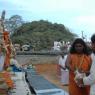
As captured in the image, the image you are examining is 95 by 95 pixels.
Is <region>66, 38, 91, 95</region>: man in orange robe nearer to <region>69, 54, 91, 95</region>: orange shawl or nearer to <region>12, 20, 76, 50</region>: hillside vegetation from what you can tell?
<region>69, 54, 91, 95</region>: orange shawl

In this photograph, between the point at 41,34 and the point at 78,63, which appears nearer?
the point at 78,63

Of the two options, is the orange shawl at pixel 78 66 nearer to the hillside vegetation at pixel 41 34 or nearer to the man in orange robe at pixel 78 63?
the man in orange robe at pixel 78 63

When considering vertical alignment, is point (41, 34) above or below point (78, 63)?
above

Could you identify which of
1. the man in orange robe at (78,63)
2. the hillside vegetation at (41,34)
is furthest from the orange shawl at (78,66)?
the hillside vegetation at (41,34)

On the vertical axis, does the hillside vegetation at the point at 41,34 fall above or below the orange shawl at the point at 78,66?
above

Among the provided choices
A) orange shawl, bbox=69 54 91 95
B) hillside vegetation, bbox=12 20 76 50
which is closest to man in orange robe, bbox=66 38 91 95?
orange shawl, bbox=69 54 91 95

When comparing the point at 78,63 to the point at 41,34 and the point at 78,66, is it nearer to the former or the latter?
the point at 78,66

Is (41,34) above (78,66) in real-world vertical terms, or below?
above

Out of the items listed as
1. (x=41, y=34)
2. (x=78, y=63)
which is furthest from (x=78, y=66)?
(x=41, y=34)

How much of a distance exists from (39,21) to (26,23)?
2.44 m

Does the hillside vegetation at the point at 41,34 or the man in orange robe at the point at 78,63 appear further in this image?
the hillside vegetation at the point at 41,34

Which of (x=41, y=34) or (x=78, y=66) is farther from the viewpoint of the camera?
(x=41, y=34)

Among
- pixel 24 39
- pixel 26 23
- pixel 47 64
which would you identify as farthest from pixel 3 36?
pixel 26 23

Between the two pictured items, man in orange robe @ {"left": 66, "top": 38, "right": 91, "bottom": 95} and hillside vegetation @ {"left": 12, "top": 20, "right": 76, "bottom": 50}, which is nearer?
man in orange robe @ {"left": 66, "top": 38, "right": 91, "bottom": 95}
